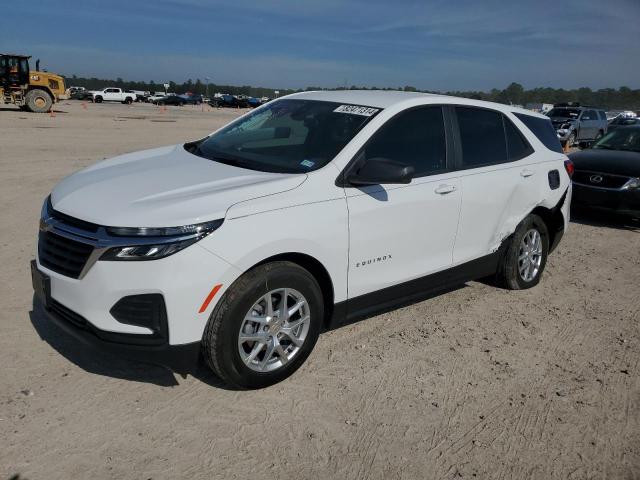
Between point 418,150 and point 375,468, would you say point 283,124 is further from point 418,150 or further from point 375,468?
point 375,468

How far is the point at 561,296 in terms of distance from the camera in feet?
18.6

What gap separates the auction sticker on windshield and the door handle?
769 millimetres

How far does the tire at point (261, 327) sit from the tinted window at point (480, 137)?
195cm

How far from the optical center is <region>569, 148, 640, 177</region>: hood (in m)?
8.59

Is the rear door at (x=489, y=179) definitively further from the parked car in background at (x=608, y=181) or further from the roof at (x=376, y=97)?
the parked car in background at (x=608, y=181)

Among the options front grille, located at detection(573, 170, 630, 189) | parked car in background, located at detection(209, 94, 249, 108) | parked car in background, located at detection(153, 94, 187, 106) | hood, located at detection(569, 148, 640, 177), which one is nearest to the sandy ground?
front grille, located at detection(573, 170, 630, 189)

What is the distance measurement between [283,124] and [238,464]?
105 inches

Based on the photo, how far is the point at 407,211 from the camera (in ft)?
13.4

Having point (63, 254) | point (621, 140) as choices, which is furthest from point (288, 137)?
point (621, 140)

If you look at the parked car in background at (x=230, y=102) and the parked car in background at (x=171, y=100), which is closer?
the parked car in background at (x=171, y=100)

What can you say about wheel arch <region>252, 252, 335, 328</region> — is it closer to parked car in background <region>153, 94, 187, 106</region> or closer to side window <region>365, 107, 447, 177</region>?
side window <region>365, 107, 447, 177</region>

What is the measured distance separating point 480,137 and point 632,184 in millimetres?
4712

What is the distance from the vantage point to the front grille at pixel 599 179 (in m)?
8.49

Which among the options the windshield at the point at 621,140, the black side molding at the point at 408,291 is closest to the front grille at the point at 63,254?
the black side molding at the point at 408,291
